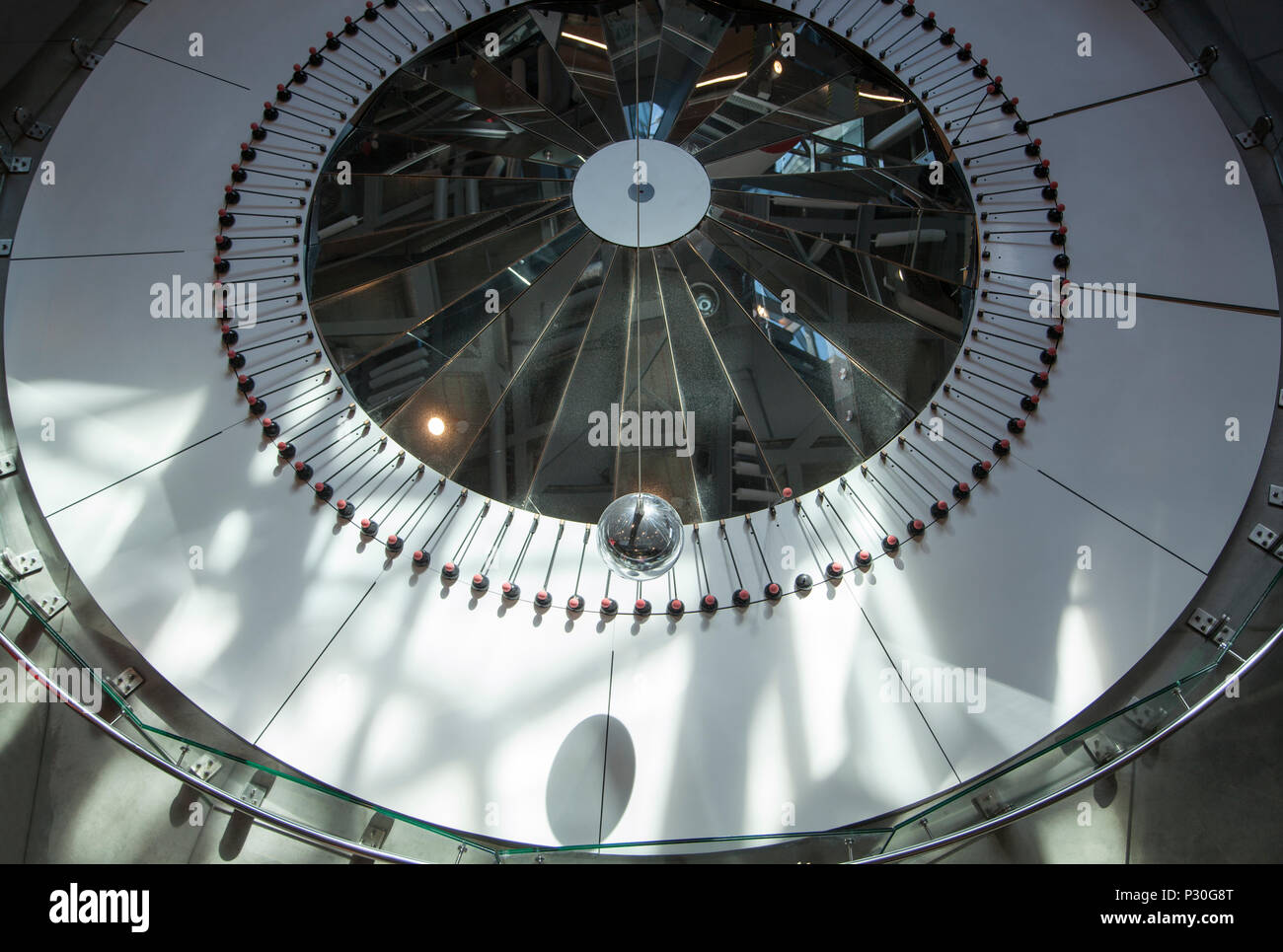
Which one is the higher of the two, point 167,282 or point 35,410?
point 167,282

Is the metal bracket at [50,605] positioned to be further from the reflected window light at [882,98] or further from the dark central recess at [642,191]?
the reflected window light at [882,98]

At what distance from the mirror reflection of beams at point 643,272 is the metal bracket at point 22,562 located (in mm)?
3275

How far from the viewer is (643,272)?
386 inches

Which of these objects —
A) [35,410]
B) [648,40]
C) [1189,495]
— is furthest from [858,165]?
[35,410]

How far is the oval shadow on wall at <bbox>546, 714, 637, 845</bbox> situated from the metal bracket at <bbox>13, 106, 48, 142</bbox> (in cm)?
970

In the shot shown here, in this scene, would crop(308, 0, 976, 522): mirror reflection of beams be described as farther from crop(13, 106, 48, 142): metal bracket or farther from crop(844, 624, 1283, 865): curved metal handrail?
crop(13, 106, 48, 142): metal bracket

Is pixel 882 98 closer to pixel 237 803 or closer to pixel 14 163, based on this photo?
pixel 237 803

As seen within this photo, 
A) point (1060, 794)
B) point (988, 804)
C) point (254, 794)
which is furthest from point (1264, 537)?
point (254, 794)

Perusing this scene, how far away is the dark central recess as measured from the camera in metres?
10.2

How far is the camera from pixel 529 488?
29.2 feet

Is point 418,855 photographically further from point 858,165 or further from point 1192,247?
point 1192,247
